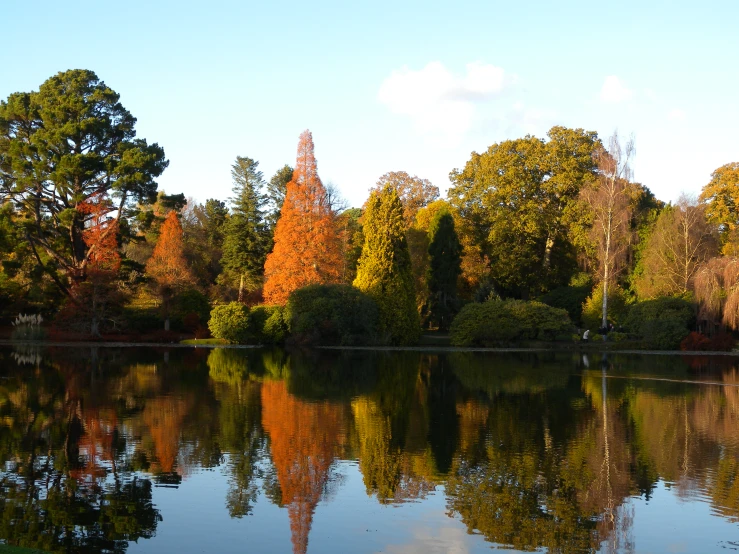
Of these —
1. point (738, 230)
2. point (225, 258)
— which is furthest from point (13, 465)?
point (225, 258)

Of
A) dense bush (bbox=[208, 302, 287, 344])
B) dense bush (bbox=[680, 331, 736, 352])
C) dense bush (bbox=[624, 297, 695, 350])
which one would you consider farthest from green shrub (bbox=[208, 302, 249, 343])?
dense bush (bbox=[680, 331, 736, 352])

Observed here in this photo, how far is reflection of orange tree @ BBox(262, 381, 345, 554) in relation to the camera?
33.6ft

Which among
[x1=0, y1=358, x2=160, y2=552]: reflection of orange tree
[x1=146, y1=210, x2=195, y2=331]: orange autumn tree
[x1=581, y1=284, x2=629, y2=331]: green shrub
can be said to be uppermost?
[x1=146, y1=210, x2=195, y2=331]: orange autumn tree

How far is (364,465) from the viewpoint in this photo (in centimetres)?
1251

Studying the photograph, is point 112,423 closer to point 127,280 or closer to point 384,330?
point 384,330

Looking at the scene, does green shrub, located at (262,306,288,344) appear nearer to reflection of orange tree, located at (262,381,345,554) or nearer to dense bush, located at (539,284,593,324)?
dense bush, located at (539,284,593,324)

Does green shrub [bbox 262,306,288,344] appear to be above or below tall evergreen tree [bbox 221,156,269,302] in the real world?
below

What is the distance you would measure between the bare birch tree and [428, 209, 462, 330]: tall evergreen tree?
25.9 ft

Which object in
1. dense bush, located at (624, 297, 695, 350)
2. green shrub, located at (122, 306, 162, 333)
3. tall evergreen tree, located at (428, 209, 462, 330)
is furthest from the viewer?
tall evergreen tree, located at (428, 209, 462, 330)

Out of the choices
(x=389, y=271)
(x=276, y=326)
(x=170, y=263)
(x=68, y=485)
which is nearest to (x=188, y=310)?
(x=170, y=263)

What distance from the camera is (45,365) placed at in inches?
1051

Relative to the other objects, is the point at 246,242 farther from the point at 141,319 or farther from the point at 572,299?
the point at 572,299

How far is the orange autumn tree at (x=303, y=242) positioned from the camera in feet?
134

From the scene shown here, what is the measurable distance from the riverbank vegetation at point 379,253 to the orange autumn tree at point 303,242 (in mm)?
79
